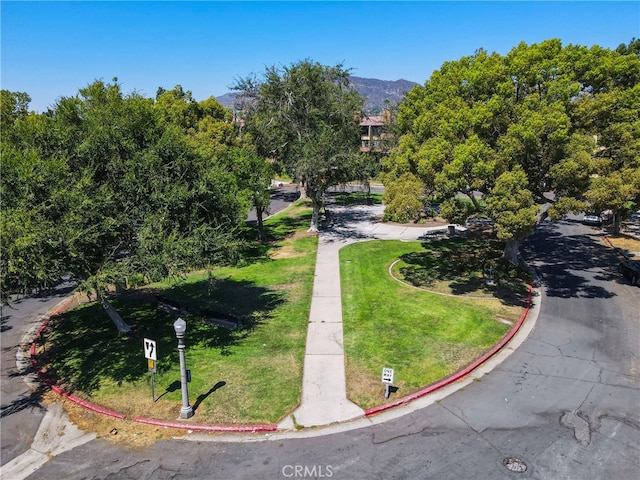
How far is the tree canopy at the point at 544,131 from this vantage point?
17891 mm

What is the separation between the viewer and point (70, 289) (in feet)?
80.6

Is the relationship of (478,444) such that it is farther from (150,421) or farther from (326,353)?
(150,421)

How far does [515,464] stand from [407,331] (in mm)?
7366

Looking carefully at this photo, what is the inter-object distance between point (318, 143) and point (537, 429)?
24.2 metres

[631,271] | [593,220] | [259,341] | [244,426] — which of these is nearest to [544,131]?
[631,271]

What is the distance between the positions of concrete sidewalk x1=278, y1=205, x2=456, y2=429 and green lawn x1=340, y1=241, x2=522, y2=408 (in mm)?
389

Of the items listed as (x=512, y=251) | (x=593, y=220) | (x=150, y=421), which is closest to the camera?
(x=150, y=421)

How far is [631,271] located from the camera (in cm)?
2277

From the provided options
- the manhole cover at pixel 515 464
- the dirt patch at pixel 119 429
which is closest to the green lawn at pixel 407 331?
the manhole cover at pixel 515 464

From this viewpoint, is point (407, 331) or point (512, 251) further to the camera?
point (512, 251)

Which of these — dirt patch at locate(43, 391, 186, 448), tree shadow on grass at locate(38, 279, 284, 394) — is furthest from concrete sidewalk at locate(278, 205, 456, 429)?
dirt patch at locate(43, 391, 186, 448)

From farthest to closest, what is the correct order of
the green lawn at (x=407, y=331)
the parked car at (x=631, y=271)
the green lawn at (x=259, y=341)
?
the parked car at (x=631, y=271) < the green lawn at (x=407, y=331) < the green lawn at (x=259, y=341)

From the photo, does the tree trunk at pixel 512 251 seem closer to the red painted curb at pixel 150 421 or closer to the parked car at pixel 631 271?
the parked car at pixel 631 271

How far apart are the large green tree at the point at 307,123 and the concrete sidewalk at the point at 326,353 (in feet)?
18.0
